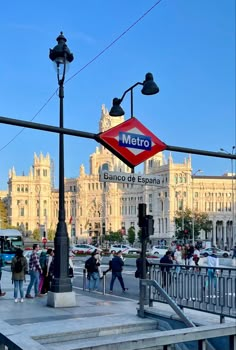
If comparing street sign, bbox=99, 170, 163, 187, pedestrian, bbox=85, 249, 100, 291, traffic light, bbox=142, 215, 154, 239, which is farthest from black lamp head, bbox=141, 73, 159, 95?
pedestrian, bbox=85, 249, 100, 291

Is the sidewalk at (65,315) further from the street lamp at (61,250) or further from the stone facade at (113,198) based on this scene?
the stone facade at (113,198)

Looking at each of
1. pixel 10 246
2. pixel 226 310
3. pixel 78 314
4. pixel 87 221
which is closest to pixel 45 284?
pixel 78 314

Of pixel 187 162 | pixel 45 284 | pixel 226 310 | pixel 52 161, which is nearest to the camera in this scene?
pixel 226 310

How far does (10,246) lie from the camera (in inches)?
1796

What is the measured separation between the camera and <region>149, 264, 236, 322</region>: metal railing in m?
10.7

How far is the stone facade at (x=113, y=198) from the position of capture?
143750mm

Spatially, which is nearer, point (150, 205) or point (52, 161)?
point (150, 205)

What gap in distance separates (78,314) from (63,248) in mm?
2217

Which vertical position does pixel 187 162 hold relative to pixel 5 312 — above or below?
above

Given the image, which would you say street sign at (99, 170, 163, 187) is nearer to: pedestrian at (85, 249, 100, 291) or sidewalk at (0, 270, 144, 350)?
sidewalk at (0, 270, 144, 350)

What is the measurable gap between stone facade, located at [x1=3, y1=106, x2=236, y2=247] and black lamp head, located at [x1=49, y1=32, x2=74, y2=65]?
119m

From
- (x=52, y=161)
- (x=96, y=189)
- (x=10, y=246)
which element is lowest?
(x=10, y=246)

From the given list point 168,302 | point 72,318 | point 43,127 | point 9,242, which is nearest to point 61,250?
point 72,318

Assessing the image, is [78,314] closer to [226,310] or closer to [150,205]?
[226,310]
